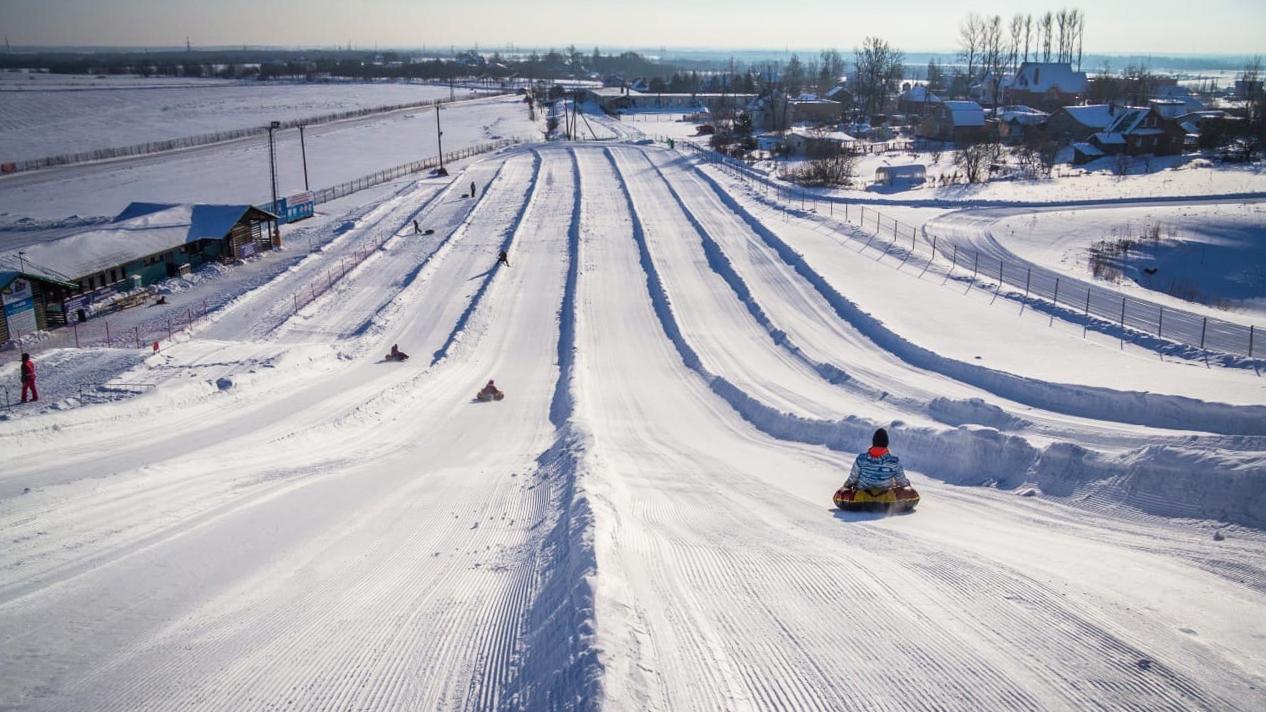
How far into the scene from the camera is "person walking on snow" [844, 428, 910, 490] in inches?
416

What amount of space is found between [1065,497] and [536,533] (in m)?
6.61

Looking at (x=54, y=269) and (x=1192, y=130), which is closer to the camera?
(x=54, y=269)

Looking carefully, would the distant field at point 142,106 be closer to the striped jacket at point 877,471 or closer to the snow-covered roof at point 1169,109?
the striped jacket at point 877,471

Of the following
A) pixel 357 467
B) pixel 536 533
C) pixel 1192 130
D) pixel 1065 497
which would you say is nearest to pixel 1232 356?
pixel 1065 497

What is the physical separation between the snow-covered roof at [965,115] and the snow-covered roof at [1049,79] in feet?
88.6

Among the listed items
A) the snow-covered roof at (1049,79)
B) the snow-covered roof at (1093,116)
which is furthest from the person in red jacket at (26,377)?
the snow-covered roof at (1049,79)

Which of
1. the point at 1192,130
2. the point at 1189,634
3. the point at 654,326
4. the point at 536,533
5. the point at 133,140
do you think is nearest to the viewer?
the point at 1189,634

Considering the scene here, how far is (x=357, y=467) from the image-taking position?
1377 cm

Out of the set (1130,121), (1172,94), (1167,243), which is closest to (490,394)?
(1167,243)

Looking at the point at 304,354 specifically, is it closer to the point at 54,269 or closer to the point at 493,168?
the point at 54,269

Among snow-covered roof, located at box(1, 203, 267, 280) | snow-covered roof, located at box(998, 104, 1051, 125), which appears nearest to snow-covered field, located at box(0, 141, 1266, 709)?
snow-covered roof, located at box(1, 203, 267, 280)

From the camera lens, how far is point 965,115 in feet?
237

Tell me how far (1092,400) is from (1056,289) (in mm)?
12045

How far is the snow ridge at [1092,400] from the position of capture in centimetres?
1339
